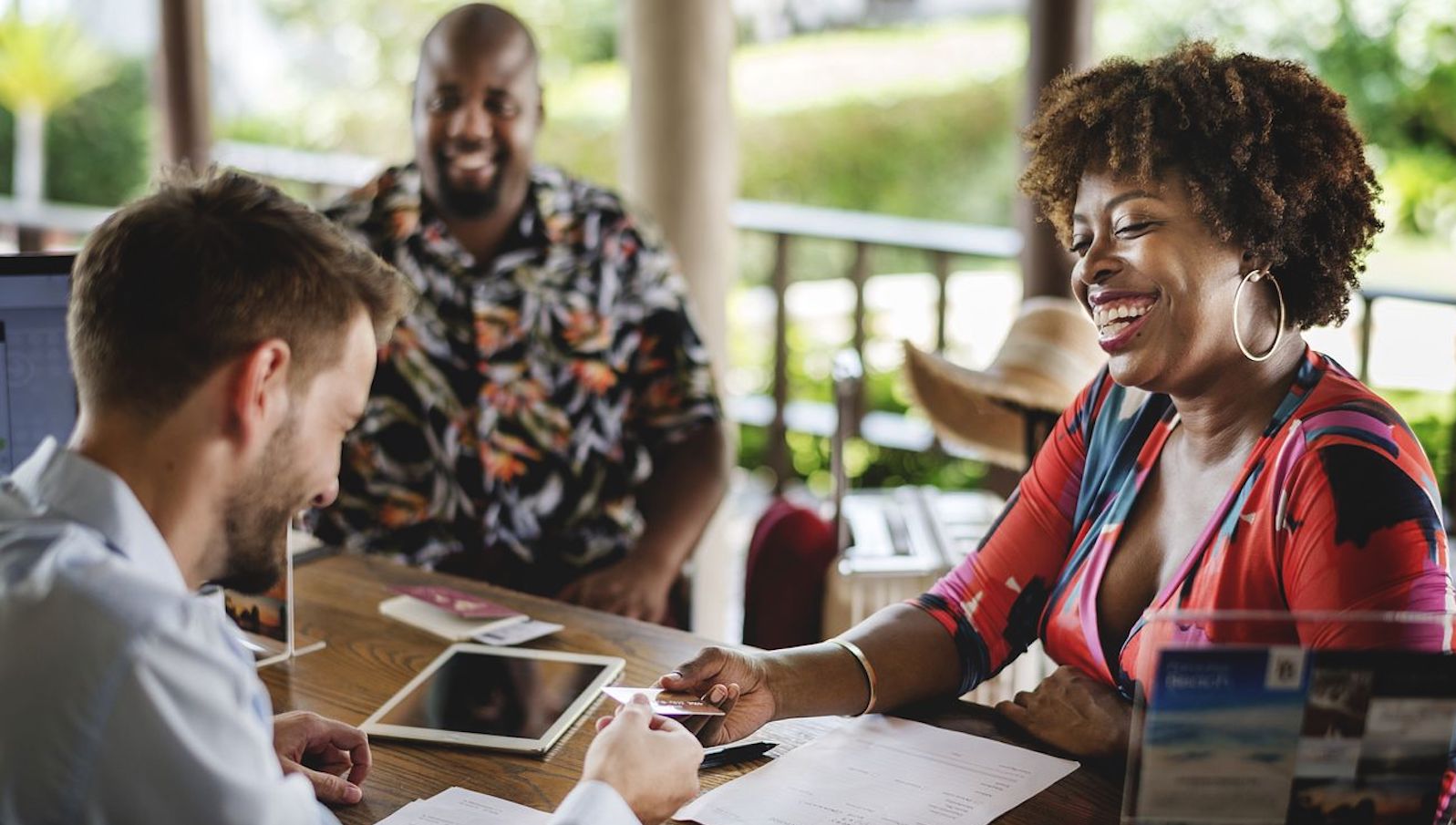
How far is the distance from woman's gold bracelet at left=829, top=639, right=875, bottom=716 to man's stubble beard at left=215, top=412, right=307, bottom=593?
0.70 m

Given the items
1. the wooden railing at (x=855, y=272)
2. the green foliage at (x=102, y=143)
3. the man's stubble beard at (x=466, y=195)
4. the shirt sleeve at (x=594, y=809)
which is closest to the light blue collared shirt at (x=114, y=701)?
the shirt sleeve at (x=594, y=809)

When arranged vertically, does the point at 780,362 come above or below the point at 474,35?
below

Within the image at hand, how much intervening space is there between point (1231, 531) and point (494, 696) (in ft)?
2.67

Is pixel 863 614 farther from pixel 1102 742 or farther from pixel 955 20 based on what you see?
pixel 955 20

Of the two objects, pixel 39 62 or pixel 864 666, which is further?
pixel 39 62

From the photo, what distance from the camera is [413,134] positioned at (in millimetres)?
2691

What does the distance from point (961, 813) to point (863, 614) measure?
1.01m

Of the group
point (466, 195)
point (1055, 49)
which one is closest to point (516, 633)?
point (466, 195)

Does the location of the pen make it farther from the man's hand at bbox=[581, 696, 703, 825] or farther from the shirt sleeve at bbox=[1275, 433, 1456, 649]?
the shirt sleeve at bbox=[1275, 433, 1456, 649]

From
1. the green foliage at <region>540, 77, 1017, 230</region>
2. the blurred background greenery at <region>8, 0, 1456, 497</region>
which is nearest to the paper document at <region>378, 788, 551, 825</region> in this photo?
the blurred background greenery at <region>8, 0, 1456, 497</region>

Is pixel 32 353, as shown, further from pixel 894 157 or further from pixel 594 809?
pixel 894 157

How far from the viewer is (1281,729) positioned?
1014mm

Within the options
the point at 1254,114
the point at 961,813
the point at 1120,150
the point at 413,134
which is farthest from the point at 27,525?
the point at 413,134

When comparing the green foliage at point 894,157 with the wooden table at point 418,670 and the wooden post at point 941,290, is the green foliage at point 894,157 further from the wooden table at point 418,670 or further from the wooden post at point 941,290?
the wooden table at point 418,670
